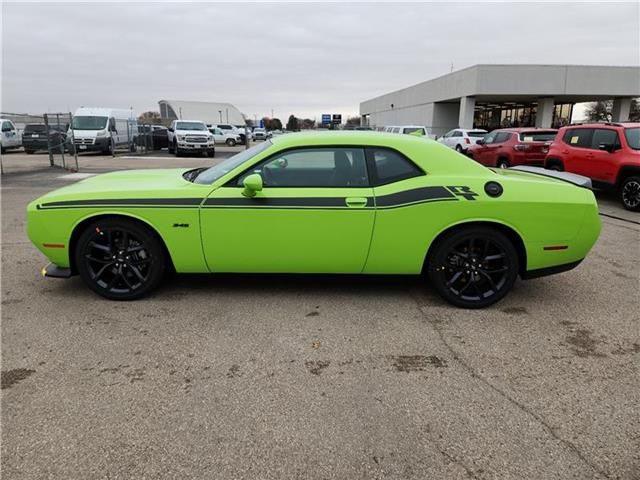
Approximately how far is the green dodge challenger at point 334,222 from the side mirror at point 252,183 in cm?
2

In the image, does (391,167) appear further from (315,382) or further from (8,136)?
(8,136)

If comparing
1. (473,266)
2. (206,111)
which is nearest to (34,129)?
(473,266)

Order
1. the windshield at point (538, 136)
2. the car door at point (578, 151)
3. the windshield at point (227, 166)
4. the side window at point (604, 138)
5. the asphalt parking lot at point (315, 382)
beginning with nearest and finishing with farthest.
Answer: the asphalt parking lot at point (315, 382) < the windshield at point (227, 166) < the side window at point (604, 138) < the car door at point (578, 151) < the windshield at point (538, 136)

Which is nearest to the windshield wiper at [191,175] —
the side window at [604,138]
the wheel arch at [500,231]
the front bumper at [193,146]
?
the wheel arch at [500,231]

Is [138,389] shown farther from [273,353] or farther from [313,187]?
[313,187]

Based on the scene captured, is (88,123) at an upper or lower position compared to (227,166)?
upper

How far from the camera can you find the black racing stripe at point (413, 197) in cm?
390

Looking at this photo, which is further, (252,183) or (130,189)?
(130,189)

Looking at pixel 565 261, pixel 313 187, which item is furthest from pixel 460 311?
pixel 313 187

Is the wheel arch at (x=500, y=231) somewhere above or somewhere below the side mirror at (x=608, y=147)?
below

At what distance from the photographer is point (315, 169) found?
4113mm

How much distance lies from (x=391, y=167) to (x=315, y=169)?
666mm

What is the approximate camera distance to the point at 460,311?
408cm

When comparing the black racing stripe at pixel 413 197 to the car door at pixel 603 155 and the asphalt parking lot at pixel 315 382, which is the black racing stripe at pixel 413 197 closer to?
the asphalt parking lot at pixel 315 382
